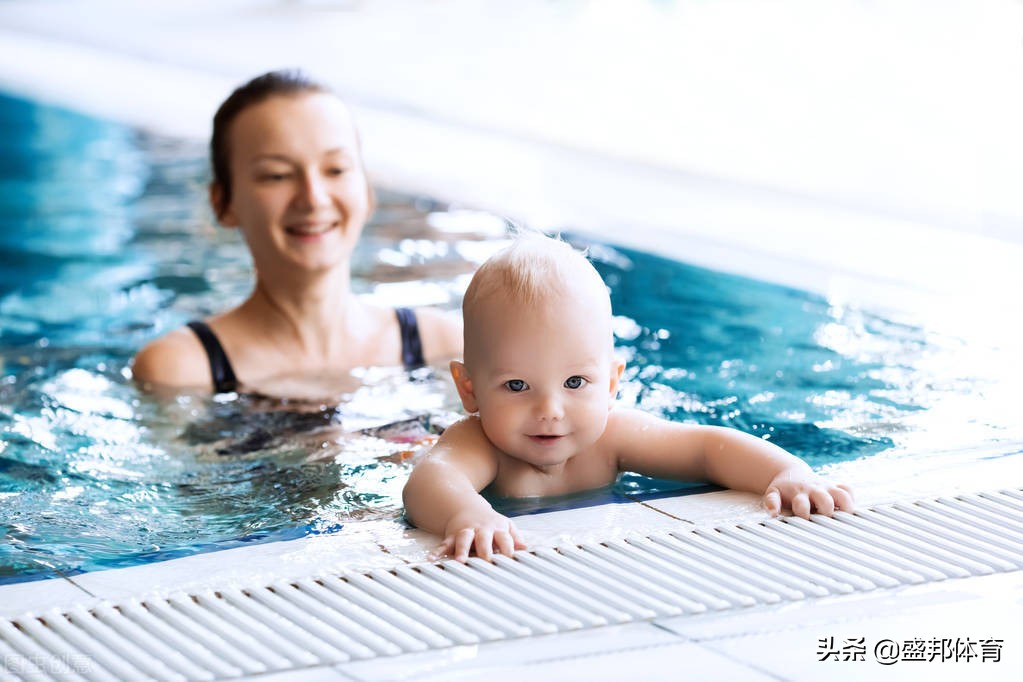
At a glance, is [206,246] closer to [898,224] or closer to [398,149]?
[398,149]

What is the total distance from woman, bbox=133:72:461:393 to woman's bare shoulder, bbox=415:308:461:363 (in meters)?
0.20

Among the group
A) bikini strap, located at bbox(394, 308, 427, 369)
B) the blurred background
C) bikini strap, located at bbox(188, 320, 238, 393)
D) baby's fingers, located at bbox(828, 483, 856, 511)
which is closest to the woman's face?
bikini strap, located at bbox(188, 320, 238, 393)

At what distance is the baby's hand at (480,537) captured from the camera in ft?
8.29

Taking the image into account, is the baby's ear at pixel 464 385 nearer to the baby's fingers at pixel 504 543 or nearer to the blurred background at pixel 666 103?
the baby's fingers at pixel 504 543

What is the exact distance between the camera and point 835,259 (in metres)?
5.65

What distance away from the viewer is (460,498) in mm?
2643

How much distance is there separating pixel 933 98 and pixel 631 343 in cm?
527

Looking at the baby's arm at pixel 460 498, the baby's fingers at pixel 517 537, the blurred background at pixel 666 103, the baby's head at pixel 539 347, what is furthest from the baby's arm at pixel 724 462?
the blurred background at pixel 666 103

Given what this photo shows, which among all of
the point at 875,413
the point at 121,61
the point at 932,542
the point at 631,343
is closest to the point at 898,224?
the point at 631,343

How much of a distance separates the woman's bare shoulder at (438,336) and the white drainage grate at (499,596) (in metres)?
1.87

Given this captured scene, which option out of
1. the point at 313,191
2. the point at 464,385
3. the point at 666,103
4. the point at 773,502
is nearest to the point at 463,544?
the point at 464,385

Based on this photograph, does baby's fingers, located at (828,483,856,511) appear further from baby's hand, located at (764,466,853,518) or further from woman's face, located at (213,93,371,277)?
woman's face, located at (213,93,371,277)

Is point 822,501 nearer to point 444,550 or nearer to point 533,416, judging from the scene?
point 533,416

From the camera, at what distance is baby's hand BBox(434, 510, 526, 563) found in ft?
8.29
